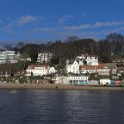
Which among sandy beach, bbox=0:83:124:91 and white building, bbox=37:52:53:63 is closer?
sandy beach, bbox=0:83:124:91

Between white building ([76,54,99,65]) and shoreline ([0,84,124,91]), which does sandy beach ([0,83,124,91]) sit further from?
white building ([76,54,99,65])

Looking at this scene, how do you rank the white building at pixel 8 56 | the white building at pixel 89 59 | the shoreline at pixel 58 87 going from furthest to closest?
1. the white building at pixel 8 56
2. the white building at pixel 89 59
3. the shoreline at pixel 58 87

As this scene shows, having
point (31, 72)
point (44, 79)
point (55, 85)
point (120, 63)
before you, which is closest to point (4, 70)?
point (31, 72)

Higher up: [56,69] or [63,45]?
[63,45]

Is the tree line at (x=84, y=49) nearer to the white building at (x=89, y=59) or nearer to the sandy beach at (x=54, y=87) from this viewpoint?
the white building at (x=89, y=59)

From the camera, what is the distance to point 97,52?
148000 mm

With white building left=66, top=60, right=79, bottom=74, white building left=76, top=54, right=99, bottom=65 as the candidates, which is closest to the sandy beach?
white building left=66, top=60, right=79, bottom=74

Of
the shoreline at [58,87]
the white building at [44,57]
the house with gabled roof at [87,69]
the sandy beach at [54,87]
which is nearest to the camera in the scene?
the shoreline at [58,87]

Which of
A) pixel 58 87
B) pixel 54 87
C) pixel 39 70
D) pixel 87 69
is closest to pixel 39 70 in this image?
pixel 39 70

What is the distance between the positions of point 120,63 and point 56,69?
21472mm

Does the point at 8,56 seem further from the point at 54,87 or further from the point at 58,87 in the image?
the point at 58,87

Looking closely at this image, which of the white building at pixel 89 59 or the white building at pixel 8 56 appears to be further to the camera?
the white building at pixel 8 56

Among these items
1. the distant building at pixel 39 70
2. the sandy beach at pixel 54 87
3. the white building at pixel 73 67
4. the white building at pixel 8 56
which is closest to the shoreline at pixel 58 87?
the sandy beach at pixel 54 87

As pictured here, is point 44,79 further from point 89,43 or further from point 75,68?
point 89,43
